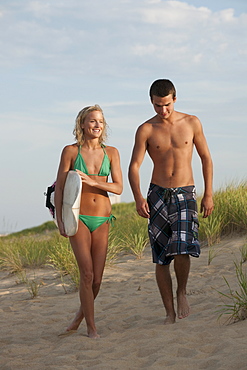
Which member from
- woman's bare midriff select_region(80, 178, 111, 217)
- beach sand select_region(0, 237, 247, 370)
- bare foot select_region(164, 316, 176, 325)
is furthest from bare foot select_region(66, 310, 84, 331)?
woman's bare midriff select_region(80, 178, 111, 217)

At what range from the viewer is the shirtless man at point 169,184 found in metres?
5.20

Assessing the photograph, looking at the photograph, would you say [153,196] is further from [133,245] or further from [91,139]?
[133,245]

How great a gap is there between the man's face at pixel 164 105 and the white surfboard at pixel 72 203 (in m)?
0.98

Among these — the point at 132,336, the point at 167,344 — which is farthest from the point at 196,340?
the point at 132,336

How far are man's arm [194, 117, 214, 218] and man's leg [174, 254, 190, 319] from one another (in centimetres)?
52

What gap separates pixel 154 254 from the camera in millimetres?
5340

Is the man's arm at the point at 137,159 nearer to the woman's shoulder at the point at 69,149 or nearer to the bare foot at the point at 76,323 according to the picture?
the woman's shoulder at the point at 69,149

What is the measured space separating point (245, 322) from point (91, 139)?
2.20m

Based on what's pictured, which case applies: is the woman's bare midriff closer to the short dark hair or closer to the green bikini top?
the green bikini top

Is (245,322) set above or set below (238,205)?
below

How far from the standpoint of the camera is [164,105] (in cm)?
518

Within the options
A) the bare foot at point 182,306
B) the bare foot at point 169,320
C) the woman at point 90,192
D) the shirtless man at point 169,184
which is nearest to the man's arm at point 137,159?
the shirtless man at point 169,184

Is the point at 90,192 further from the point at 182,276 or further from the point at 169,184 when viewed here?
the point at 182,276

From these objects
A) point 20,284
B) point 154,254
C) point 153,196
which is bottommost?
point 20,284
